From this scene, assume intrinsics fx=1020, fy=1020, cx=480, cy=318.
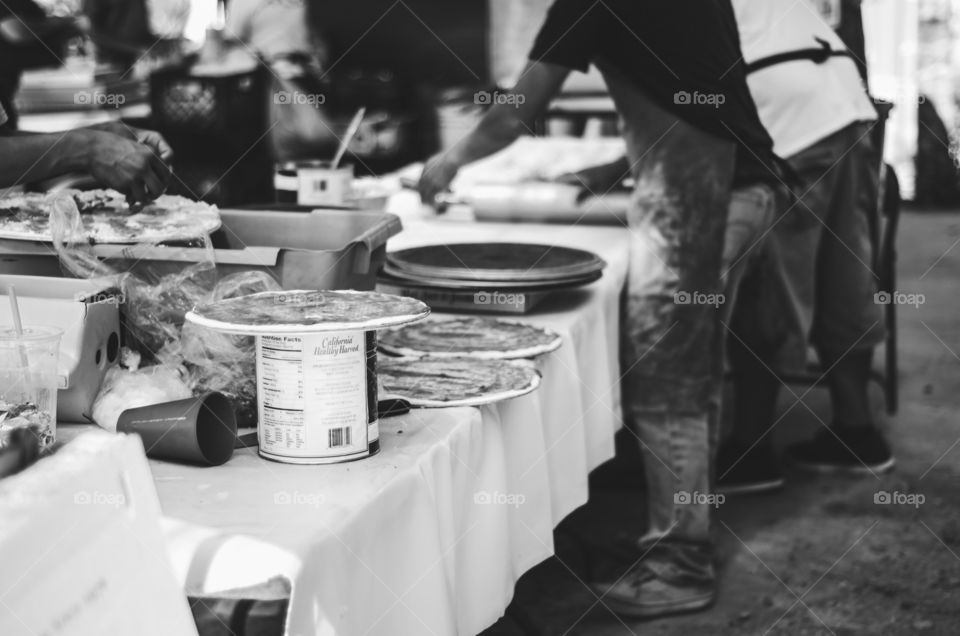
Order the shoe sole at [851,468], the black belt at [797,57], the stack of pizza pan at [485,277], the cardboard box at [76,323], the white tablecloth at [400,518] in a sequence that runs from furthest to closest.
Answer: the shoe sole at [851,468]
the black belt at [797,57]
the stack of pizza pan at [485,277]
the cardboard box at [76,323]
the white tablecloth at [400,518]

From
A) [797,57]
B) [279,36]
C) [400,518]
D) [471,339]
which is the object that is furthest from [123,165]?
[279,36]

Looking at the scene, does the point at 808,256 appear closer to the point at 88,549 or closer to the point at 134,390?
the point at 134,390

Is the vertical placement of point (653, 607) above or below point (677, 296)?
below

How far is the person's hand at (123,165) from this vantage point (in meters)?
1.59

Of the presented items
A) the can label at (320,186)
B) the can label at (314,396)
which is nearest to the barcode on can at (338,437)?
the can label at (314,396)

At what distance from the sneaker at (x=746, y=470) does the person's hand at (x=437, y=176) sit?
162cm

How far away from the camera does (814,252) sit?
10.3 feet

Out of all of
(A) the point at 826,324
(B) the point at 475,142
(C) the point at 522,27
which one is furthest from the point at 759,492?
(C) the point at 522,27

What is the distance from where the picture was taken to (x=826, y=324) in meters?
3.50

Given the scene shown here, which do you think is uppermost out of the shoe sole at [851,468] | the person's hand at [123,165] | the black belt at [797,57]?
the black belt at [797,57]

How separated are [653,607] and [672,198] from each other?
38.3 inches

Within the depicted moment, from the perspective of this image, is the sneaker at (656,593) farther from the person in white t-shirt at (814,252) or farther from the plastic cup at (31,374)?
the plastic cup at (31,374)

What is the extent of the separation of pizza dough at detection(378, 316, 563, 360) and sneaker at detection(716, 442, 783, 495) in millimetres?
1686

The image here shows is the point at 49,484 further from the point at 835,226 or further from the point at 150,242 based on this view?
the point at 835,226
